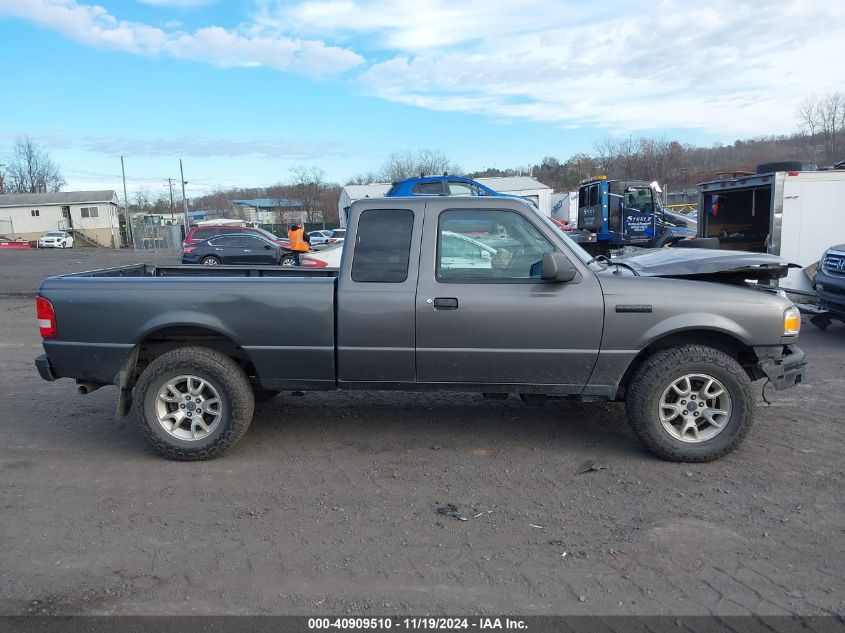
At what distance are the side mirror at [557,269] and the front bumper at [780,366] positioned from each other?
1.47 m

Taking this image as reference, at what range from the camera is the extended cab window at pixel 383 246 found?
4785 millimetres

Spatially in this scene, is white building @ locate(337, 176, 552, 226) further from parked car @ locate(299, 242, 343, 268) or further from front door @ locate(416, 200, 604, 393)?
front door @ locate(416, 200, 604, 393)

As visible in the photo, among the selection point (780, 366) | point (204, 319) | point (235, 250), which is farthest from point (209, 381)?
point (235, 250)

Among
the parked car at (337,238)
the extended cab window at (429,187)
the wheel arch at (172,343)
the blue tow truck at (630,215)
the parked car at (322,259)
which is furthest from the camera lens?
the blue tow truck at (630,215)

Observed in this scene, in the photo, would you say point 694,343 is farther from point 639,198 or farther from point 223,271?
point 639,198

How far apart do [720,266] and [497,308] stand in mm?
1671

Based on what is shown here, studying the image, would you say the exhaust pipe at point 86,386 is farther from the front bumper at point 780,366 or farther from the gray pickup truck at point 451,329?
the front bumper at point 780,366

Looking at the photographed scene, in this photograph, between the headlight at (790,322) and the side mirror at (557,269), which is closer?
the side mirror at (557,269)

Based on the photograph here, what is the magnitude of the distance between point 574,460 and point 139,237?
4876 cm

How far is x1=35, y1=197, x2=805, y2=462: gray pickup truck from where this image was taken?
4.61 m

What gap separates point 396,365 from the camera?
478 cm

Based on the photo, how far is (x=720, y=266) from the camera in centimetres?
477

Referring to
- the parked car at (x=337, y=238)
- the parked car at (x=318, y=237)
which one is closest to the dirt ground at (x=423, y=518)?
the parked car at (x=337, y=238)

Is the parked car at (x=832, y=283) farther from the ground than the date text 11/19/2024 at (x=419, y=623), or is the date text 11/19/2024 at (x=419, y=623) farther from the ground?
the parked car at (x=832, y=283)
